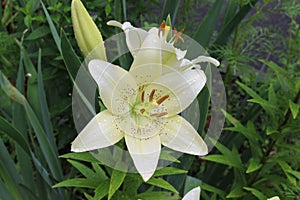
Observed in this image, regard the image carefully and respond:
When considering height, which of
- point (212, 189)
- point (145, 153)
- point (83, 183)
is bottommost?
point (212, 189)

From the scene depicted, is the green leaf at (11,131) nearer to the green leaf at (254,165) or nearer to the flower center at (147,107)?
the flower center at (147,107)

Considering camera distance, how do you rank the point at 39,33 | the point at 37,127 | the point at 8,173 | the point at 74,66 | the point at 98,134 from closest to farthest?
the point at 98,134, the point at 74,66, the point at 37,127, the point at 8,173, the point at 39,33

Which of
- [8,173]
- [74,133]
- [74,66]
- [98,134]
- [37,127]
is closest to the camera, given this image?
[98,134]

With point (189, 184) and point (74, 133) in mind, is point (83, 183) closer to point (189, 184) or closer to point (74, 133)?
point (189, 184)

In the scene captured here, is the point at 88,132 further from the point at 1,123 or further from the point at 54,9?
the point at 54,9

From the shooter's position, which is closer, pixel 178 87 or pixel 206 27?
pixel 178 87

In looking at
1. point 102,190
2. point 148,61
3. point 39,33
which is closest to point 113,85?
point 148,61
